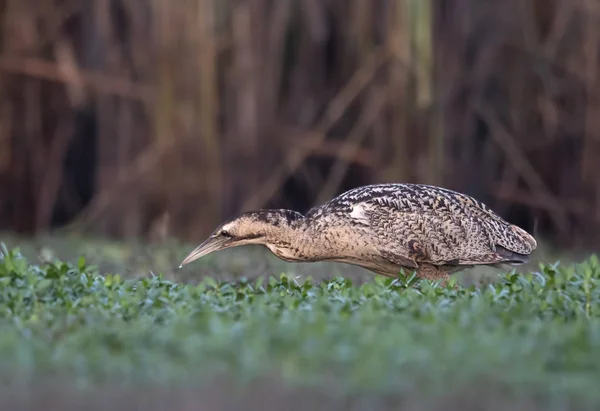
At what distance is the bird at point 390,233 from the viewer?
7461mm

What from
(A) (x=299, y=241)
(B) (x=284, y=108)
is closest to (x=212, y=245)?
(A) (x=299, y=241)

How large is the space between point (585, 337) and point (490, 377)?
0.68 meters

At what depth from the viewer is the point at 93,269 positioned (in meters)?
6.88

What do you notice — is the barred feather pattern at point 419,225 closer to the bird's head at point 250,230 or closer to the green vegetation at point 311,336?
the bird's head at point 250,230

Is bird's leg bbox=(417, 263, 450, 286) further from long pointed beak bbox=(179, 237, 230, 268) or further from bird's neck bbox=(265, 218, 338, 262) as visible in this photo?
long pointed beak bbox=(179, 237, 230, 268)

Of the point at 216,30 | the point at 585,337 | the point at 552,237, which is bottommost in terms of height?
the point at 552,237

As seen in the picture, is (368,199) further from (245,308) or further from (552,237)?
(552,237)

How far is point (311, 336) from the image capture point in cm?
476

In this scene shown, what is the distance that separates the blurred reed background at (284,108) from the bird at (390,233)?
3.41 m

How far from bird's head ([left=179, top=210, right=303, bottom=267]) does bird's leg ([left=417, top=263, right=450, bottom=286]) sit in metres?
0.79

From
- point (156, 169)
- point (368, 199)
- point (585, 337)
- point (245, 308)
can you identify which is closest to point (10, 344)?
point (245, 308)

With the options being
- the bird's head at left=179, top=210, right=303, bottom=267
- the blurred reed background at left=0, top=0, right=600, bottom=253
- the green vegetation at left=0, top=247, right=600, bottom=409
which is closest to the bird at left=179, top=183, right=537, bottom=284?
the bird's head at left=179, top=210, right=303, bottom=267

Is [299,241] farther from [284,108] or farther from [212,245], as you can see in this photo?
[284,108]

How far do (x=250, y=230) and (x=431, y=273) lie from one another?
112cm
